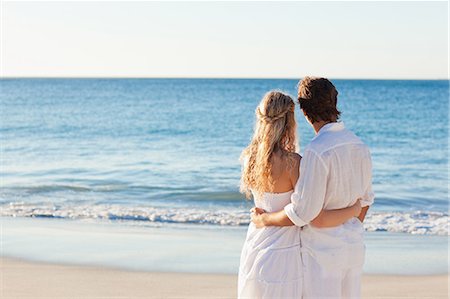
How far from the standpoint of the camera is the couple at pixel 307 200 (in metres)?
3.61

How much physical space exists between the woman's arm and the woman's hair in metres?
0.30

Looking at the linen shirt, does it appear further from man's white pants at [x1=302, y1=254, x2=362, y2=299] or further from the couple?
man's white pants at [x1=302, y1=254, x2=362, y2=299]

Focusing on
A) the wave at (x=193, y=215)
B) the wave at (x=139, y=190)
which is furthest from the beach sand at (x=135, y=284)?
the wave at (x=139, y=190)

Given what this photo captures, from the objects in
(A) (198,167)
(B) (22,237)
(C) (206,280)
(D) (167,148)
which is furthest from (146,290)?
(D) (167,148)

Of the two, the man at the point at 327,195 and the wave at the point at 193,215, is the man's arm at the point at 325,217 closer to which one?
the man at the point at 327,195

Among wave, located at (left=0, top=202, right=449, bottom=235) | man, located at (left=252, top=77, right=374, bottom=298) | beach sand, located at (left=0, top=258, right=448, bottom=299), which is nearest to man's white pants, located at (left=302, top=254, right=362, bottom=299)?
man, located at (left=252, top=77, right=374, bottom=298)

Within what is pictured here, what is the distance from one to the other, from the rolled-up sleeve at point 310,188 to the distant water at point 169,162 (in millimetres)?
5833

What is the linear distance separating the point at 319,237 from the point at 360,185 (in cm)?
33

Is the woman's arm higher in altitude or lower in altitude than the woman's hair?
lower

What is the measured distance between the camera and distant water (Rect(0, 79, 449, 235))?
10594mm

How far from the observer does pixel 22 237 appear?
325 inches

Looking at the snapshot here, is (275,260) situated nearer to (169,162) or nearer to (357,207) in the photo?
(357,207)

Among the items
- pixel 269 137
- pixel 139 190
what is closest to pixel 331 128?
pixel 269 137

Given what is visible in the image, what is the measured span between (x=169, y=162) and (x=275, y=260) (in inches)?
554
